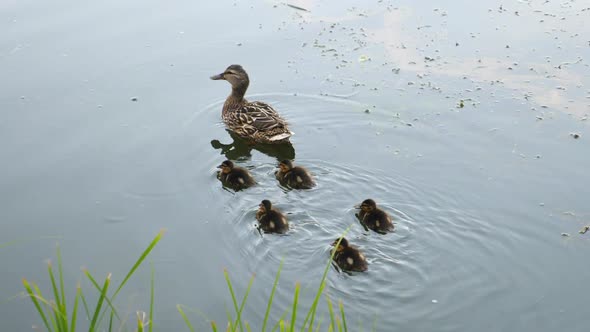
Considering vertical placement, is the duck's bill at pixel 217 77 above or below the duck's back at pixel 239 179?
above

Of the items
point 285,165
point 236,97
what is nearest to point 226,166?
point 285,165

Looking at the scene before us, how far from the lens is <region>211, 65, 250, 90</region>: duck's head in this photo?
7184mm

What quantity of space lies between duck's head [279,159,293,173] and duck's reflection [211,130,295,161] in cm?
36

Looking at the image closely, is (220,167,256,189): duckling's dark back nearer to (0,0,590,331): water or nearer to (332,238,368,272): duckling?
(0,0,590,331): water

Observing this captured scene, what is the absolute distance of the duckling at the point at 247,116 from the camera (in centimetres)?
675

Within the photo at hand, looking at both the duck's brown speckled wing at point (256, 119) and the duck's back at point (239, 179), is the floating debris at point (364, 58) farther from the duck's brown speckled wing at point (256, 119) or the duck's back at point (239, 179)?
the duck's back at point (239, 179)

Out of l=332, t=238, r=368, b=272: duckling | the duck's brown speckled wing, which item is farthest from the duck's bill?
l=332, t=238, r=368, b=272: duckling

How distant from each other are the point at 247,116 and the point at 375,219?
2.05 metres

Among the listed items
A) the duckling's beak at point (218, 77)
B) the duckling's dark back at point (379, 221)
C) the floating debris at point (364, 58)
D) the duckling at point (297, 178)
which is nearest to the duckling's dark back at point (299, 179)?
the duckling at point (297, 178)

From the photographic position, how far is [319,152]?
654cm

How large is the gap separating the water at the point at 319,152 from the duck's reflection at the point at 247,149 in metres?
0.04

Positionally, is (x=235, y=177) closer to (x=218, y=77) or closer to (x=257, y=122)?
(x=257, y=122)

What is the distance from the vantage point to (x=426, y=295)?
4.69 m

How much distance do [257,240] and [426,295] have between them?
4.10ft
